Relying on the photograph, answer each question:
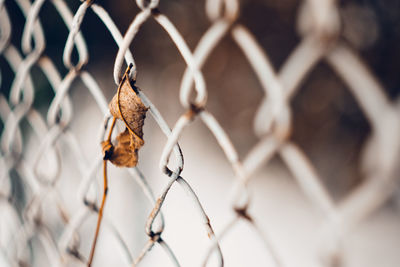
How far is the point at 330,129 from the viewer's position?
8.81ft

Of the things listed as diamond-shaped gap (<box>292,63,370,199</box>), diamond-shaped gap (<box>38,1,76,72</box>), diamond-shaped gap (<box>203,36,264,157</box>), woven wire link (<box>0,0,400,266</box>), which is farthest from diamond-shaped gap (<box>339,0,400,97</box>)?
woven wire link (<box>0,0,400,266</box>)

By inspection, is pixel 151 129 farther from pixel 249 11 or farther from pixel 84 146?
pixel 249 11

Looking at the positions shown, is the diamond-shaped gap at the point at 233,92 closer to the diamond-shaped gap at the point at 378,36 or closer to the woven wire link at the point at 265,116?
the diamond-shaped gap at the point at 378,36

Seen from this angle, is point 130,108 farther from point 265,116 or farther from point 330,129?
point 330,129

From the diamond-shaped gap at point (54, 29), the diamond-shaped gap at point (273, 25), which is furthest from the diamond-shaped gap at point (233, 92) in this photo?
the diamond-shaped gap at point (54, 29)

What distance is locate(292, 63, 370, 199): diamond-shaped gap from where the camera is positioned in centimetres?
240

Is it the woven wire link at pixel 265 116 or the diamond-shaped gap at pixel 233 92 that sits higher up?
the diamond-shaped gap at pixel 233 92

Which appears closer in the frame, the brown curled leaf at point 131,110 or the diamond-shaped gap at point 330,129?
the brown curled leaf at point 131,110

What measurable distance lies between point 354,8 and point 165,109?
1.91 metres

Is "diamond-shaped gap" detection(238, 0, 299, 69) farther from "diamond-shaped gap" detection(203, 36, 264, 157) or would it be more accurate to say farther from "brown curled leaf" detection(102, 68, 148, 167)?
"brown curled leaf" detection(102, 68, 148, 167)

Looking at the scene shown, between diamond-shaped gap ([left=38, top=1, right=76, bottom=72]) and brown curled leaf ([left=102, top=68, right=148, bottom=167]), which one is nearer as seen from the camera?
brown curled leaf ([left=102, top=68, right=148, bottom=167])

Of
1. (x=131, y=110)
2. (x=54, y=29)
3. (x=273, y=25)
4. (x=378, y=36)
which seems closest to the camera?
(x=131, y=110)

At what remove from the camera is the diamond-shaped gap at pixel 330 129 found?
7.88 ft

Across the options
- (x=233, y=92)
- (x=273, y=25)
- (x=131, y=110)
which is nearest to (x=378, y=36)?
(x=273, y=25)
